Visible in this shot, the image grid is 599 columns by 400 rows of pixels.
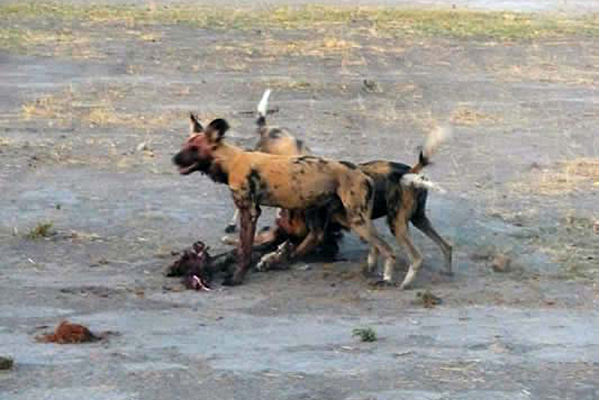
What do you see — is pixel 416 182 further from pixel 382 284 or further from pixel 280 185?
pixel 280 185

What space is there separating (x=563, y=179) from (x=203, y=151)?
16.2ft

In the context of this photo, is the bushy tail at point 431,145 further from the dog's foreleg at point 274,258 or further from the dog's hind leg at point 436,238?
the dog's foreleg at point 274,258

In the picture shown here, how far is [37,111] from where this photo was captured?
18.3 meters

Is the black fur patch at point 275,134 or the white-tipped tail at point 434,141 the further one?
the black fur patch at point 275,134

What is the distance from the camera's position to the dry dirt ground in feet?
25.9

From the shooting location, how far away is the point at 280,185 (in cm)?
1018

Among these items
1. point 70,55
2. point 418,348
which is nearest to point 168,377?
point 418,348

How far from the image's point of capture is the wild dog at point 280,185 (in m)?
10.2

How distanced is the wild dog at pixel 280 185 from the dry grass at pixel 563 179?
3738 millimetres

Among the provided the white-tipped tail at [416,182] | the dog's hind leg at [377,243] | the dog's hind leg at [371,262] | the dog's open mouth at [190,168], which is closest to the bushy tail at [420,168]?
the white-tipped tail at [416,182]

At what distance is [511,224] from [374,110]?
275 inches

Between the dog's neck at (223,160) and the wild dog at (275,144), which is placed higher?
the dog's neck at (223,160)

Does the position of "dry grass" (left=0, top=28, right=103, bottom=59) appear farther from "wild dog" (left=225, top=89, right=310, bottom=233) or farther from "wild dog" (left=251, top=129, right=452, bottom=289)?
"wild dog" (left=251, top=129, right=452, bottom=289)

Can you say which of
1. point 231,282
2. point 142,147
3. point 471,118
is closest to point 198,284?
point 231,282
